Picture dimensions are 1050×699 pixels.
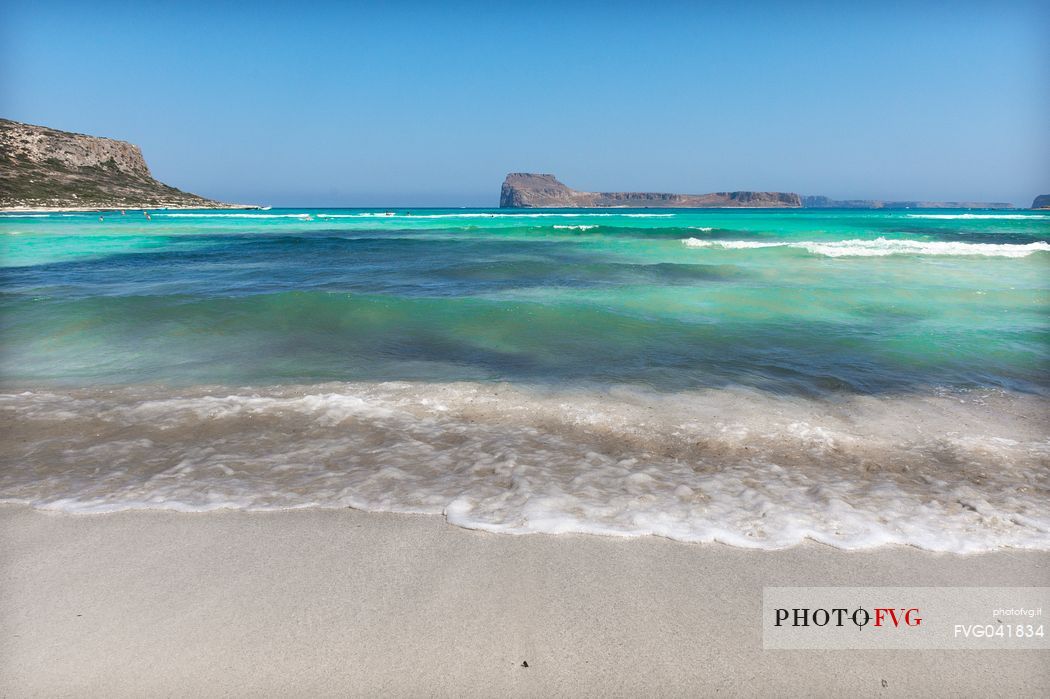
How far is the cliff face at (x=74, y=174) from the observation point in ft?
248

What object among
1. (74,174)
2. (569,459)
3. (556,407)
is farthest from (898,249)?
(74,174)

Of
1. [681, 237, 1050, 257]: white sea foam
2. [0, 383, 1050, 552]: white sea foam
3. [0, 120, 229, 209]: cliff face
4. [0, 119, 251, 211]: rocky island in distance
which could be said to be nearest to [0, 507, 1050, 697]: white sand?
[0, 383, 1050, 552]: white sea foam

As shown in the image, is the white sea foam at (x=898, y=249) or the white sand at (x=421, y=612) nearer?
the white sand at (x=421, y=612)

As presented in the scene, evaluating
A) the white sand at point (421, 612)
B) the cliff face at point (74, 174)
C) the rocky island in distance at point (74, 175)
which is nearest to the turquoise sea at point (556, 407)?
the white sand at point (421, 612)

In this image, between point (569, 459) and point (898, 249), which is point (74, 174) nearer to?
point (898, 249)

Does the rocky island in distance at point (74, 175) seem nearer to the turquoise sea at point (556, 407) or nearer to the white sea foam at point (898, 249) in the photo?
the turquoise sea at point (556, 407)

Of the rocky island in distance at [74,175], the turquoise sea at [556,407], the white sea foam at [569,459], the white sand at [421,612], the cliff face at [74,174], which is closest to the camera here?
the white sand at [421,612]

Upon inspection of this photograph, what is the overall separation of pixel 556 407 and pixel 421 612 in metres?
2.79

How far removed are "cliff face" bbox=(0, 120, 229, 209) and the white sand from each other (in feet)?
299

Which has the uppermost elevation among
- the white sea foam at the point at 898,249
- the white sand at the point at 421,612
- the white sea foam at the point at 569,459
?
the white sea foam at the point at 898,249

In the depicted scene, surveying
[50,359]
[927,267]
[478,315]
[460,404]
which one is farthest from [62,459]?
[927,267]

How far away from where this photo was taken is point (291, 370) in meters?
6.11

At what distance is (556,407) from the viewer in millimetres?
4930

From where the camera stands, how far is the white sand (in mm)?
2004
